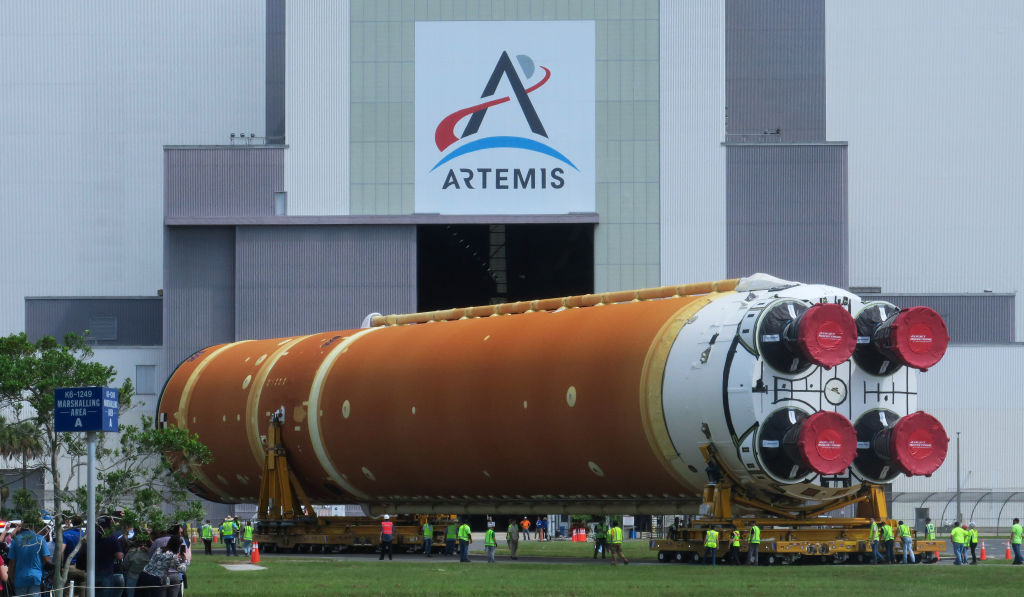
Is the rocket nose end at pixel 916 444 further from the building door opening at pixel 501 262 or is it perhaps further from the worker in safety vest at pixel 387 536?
the building door opening at pixel 501 262

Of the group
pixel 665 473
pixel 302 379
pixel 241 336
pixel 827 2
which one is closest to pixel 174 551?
pixel 665 473

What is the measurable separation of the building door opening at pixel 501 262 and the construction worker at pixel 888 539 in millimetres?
33008

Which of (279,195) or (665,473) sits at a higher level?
(279,195)

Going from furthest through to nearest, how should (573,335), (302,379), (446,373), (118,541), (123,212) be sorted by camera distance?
1. (123,212)
2. (302,379)
3. (446,373)
4. (573,335)
5. (118,541)

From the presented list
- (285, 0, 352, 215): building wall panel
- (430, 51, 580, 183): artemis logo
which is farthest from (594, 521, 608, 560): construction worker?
(285, 0, 352, 215): building wall panel

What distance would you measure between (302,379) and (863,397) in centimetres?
1714

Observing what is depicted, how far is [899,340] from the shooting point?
31875 millimetres

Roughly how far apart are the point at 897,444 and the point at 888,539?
3272mm

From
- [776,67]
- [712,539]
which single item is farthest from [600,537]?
[776,67]

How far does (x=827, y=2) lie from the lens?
7744 cm

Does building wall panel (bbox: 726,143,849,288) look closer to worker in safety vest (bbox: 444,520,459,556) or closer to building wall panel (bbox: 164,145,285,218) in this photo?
building wall panel (bbox: 164,145,285,218)

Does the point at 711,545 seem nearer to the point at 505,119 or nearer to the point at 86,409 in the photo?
the point at 86,409

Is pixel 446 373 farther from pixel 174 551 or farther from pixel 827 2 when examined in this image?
pixel 827 2

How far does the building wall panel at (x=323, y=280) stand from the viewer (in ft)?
214
